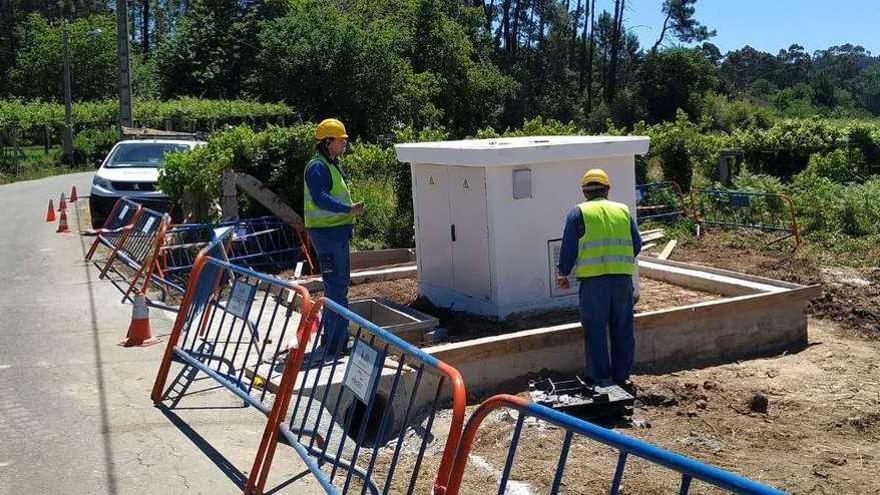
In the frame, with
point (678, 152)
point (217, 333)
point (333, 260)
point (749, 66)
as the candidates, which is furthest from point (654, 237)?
point (749, 66)

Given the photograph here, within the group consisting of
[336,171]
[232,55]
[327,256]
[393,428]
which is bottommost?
[393,428]

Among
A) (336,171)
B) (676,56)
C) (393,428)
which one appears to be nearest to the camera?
(393,428)

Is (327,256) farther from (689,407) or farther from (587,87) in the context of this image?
(587,87)

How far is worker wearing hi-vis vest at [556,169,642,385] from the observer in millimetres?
7219

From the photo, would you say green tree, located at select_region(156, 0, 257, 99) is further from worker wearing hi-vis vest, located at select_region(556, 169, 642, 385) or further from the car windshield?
worker wearing hi-vis vest, located at select_region(556, 169, 642, 385)

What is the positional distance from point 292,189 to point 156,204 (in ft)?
11.7

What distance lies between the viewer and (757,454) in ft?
20.1

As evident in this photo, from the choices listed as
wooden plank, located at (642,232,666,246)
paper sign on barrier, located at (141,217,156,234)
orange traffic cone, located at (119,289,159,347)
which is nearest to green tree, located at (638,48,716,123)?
wooden plank, located at (642,232,666,246)

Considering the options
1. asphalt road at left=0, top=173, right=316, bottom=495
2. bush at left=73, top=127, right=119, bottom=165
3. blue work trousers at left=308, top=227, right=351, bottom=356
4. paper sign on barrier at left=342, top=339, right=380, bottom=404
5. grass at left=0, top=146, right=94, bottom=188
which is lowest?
asphalt road at left=0, top=173, right=316, bottom=495

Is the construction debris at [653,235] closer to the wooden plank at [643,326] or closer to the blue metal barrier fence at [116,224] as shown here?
the wooden plank at [643,326]

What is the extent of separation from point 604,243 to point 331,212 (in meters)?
2.36

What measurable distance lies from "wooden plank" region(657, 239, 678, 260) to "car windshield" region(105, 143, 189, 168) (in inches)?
357

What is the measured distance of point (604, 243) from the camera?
7199mm

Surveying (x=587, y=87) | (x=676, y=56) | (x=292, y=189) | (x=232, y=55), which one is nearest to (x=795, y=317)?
(x=292, y=189)
